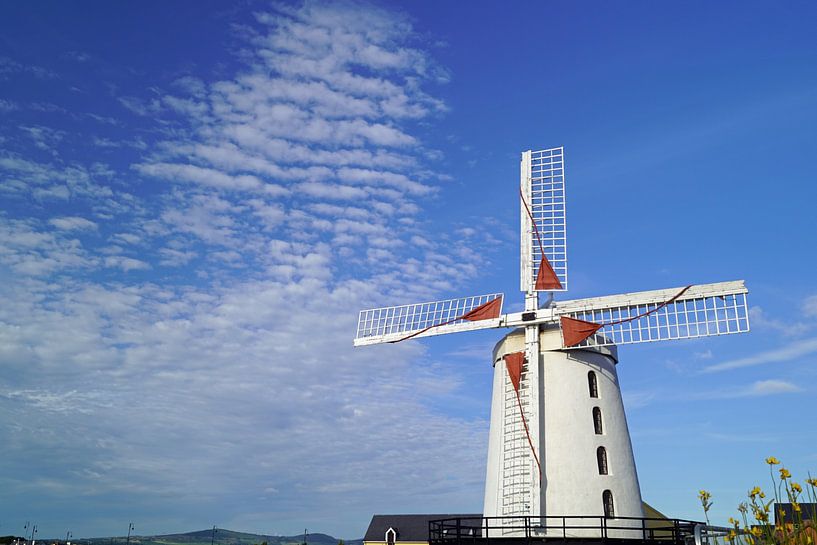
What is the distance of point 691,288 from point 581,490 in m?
7.93

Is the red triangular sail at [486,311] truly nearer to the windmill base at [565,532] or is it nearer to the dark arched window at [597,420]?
the dark arched window at [597,420]

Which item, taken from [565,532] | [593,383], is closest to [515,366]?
[593,383]

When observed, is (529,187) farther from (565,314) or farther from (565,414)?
(565,414)

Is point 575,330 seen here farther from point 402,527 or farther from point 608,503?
point 402,527

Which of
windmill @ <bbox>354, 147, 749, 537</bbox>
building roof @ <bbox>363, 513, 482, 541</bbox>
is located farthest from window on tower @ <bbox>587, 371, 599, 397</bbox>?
building roof @ <bbox>363, 513, 482, 541</bbox>

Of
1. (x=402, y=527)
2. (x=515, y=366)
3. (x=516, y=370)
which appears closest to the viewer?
(x=516, y=370)

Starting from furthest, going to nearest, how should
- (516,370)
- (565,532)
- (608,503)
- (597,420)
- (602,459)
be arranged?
(516,370)
(597,420)
(602,459)
(608,503)
(565,532)

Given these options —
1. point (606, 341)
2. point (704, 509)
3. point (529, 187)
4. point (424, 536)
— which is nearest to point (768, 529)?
point (704, 509)

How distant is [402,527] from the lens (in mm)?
67312

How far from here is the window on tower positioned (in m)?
25.4

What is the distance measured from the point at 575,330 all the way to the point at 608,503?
5.99m

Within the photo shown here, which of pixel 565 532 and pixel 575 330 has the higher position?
pixel 575 330

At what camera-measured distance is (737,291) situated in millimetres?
23656

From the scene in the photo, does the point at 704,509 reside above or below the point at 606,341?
below
